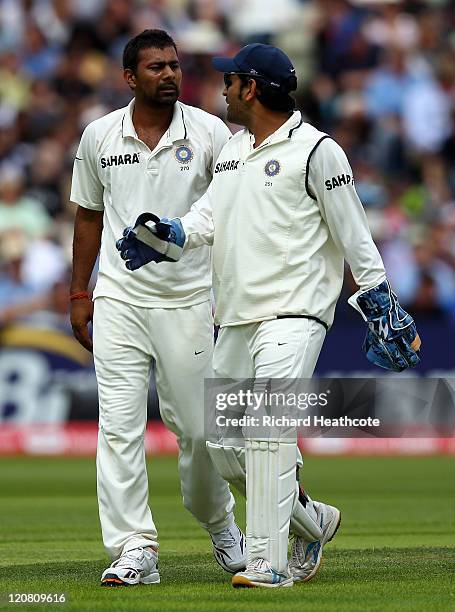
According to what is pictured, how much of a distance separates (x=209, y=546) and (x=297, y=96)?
11.2 m

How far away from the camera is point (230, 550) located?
21.3 feet

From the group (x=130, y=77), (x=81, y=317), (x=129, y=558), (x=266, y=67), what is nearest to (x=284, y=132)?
(x=266, y=67)

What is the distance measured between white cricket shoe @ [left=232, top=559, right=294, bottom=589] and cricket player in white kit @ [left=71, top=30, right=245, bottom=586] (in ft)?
2.16

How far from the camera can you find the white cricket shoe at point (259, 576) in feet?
18.2

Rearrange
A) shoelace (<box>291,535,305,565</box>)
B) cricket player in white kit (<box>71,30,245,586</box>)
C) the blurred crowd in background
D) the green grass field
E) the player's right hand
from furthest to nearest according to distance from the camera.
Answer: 1. the blurred crowd in background
2. the player's right hand
3. cricket player in white kit (<box>71,30,245,586</box>)
4. shoelace (<box>291,535,305,565</box>)
5. the green grass field

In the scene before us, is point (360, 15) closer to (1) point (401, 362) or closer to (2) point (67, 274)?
(2) point (67, 274)

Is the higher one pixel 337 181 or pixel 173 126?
pixel 173 126

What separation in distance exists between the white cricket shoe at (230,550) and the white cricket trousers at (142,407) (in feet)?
0.14

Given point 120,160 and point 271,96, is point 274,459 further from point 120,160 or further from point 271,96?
point 120,160

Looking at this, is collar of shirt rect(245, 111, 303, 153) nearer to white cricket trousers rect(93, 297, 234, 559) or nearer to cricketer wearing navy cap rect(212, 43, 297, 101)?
cricketer wearing navy cap rect(212, 43, 297, 101)

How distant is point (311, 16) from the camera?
19.1 m

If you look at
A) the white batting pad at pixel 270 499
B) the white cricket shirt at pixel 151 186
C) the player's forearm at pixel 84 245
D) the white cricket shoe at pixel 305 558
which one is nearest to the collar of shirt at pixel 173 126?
the white cricket shirt at pixel 151 186

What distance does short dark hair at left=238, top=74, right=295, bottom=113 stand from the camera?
5.82 metres

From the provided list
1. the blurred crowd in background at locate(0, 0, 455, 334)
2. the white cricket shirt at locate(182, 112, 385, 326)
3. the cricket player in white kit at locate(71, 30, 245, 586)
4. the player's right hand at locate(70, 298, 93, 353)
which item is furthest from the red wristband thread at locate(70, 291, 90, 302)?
the blurred crowd in background at locate(0, 0, 455, 334)
